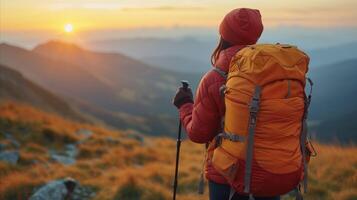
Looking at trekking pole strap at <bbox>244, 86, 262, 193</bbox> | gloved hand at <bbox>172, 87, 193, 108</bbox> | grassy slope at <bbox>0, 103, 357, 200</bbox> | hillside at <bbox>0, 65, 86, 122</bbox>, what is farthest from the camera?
hillside at <bbox>0, 65, 86, 122</bbox>

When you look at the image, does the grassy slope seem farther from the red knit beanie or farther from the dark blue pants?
the red knit beanie

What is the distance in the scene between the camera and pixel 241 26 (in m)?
4.42

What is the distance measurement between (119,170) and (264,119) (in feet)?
31.8

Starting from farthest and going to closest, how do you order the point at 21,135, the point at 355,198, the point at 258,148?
the point at 21,135 < the point at 355,198 < the point at 258,148

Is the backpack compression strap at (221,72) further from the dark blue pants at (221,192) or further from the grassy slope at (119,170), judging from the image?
the grassy slope at (119,170)

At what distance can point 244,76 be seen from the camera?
3984 mm

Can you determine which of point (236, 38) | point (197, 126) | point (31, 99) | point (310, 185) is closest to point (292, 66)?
point (236, 38)

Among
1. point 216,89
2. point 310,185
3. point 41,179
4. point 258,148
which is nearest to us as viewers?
point 258,148

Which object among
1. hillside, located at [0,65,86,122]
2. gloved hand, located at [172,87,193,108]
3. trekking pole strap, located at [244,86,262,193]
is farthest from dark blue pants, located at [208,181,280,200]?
hillside, located at [0,65,86,122]

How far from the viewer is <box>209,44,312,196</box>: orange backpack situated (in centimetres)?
391

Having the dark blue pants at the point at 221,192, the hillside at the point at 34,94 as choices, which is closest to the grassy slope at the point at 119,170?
the dark blue pants at the point at 221,192

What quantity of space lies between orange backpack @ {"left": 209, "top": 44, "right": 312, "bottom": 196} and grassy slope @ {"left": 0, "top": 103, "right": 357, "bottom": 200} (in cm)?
534

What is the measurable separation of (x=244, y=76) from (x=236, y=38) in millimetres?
627

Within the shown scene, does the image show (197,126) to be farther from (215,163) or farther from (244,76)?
(244,76)
